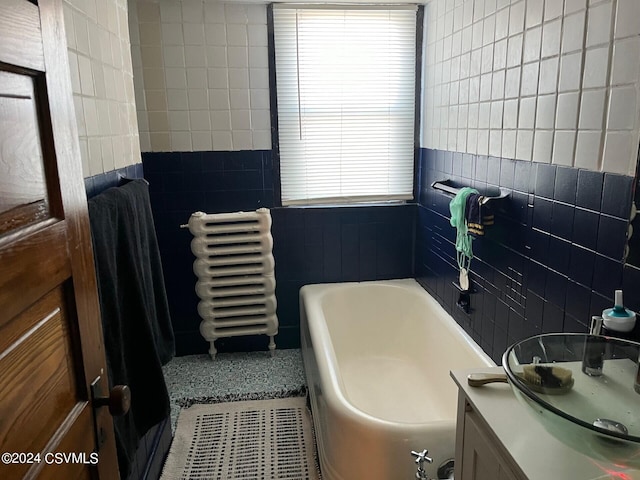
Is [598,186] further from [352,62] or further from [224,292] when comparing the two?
[224,292]

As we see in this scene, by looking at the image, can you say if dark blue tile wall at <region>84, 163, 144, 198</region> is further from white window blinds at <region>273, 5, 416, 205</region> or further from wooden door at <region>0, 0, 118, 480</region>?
white window blinds at <region>273, 5, 416, 205</region>

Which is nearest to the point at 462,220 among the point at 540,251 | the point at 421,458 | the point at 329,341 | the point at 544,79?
the point at 540,251

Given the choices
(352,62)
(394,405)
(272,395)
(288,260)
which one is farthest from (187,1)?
(394,405)

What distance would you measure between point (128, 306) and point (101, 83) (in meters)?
0.73

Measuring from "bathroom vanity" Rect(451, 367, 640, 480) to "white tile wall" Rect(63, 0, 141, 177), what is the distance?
1190 millimetres

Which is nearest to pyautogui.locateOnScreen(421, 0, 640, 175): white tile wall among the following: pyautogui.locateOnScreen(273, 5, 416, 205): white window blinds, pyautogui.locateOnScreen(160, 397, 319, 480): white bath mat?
pyautogui.locateOnScreen(273, 5, 416, 205): white window blinds

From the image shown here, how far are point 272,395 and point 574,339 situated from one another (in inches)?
70.6

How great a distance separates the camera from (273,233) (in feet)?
9.75

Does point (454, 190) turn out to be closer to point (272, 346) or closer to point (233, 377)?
point (272, 346)

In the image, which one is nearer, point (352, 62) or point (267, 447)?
point (267, 447)

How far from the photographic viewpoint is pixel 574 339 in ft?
3.75

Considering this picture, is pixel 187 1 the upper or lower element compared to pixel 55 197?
upper

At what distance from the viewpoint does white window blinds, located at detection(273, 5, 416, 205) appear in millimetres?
2773

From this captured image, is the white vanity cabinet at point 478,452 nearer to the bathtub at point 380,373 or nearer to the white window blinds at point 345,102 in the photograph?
the bathtub at point 380,373
